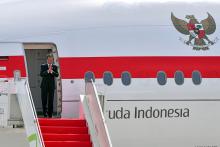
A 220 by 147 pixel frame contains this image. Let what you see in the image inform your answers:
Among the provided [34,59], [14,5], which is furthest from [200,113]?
[14,5]

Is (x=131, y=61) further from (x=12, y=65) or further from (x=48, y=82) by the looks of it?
(x=12, y=65)

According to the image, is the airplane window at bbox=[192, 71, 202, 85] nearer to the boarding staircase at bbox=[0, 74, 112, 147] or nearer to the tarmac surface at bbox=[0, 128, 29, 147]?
the boarding staircase at bbox=[0, 74, 112, 147]

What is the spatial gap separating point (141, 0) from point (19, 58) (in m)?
3.64

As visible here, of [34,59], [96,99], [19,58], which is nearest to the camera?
[96,99]

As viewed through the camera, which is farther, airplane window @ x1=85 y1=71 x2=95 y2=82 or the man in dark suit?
airplane window @ x1=85 y1=71 x2=95 y2=82

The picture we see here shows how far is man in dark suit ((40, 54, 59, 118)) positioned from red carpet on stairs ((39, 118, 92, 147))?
1.17 metres

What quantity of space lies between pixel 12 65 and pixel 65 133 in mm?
2323

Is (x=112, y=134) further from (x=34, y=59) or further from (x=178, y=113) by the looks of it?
(x=34, y=59)

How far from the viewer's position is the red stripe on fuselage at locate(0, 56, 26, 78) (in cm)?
1310

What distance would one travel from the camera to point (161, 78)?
1371cm

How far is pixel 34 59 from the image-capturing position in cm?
1416

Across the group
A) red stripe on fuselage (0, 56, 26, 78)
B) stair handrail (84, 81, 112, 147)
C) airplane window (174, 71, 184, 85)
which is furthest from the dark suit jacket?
airplane window (174, 71, 184, 85)

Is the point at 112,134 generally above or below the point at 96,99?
below

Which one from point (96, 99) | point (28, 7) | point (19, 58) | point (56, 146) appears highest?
point (28, 7)
